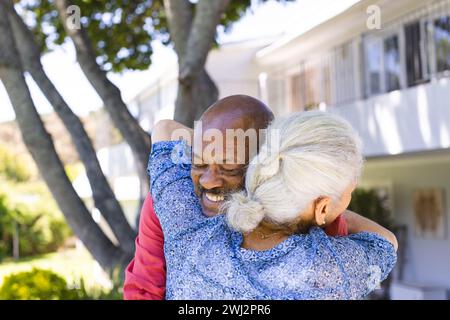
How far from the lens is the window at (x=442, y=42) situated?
1142cm

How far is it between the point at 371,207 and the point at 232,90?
17.9ft

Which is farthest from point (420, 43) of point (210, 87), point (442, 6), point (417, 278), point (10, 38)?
point (10, 38)

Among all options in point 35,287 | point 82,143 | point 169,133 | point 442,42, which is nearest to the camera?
point 169,133

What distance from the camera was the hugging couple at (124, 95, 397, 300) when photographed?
163 centimetres

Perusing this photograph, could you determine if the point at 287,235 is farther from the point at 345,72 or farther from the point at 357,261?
the point at 345,72

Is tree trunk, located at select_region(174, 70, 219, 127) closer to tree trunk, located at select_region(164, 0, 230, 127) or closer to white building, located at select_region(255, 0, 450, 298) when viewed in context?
tree trunk, located at select_region(164, 0, 230, 127)

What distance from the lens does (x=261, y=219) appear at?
1.66 meters

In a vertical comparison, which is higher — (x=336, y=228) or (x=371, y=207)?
(x=336, y=228)

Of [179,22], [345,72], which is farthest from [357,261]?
[345,72]

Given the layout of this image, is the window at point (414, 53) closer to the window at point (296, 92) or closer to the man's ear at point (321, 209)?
the window at point (296, 92)

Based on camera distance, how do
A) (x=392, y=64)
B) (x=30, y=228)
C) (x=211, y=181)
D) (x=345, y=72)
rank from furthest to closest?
1. (x=30, y=228)
2. (x=345, y=72)
3. (x=392, y=64)
4. (x=211, y=181)

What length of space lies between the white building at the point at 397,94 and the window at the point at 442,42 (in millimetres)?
17
